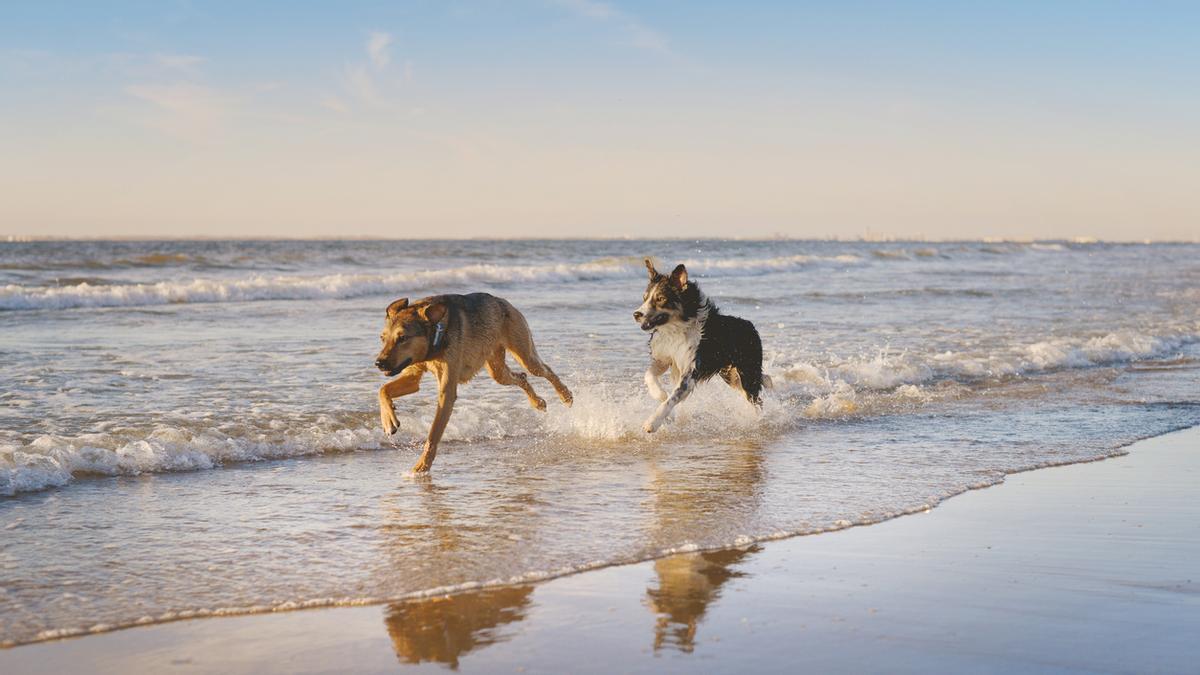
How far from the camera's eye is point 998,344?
55.3 feet

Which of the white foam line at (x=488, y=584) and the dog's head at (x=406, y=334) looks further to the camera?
the dog's head at (x=406, y=334)

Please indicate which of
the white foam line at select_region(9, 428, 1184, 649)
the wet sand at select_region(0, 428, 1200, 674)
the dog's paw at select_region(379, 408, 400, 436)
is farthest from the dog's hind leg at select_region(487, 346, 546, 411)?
the wet sand at select_region(0, 428, 1200, 674)

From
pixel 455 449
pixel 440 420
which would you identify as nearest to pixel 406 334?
pixel 440 420

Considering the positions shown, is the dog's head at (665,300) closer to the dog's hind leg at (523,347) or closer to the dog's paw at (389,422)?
the dog's hind leg at (523,347)

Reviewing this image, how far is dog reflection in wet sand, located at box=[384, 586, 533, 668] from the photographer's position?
13.5 ft

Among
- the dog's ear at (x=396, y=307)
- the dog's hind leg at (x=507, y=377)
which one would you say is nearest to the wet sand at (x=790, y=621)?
the dog's ear at (x=396, y=307)

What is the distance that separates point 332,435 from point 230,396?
2.01 m

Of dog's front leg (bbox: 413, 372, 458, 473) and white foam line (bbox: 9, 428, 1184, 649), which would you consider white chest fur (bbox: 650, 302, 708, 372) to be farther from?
white foam line (bbox: 9, 428, 1184, 649)

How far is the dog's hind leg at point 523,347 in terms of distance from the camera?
914 centimetres

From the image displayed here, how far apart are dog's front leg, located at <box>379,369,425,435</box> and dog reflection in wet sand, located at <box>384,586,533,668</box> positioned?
3356mm

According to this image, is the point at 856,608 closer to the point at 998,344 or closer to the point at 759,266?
the point at 998,344

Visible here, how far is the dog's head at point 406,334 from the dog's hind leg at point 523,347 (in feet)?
4.38

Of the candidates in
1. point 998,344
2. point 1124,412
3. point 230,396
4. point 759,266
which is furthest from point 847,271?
point 230,396

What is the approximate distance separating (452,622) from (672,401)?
4970 mm
